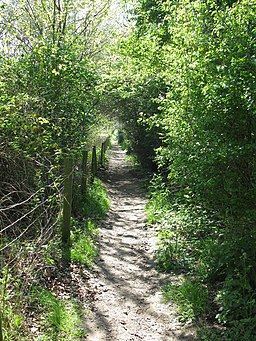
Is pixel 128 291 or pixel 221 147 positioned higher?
pixel 221 147

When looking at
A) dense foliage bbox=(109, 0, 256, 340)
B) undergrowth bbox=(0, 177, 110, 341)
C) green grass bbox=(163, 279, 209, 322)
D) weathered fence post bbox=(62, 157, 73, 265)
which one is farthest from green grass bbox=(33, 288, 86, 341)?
dense foliage bbox=(109, 0, 256, 340)

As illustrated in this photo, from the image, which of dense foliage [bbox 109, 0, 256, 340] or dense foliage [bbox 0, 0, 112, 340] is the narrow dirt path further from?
dense foliage [bbox 109, 0, 256, 340]

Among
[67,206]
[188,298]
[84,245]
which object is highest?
[67,206]

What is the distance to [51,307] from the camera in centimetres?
436

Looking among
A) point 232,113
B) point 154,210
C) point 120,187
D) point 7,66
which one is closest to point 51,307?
point 232,113

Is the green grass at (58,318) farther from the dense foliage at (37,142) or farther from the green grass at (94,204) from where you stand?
the green grass at (94,204)

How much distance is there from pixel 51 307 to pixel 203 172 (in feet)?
8.49

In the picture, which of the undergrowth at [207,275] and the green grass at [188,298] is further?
the green grass at [188,298]

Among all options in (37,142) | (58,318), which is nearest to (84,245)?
(37,142)

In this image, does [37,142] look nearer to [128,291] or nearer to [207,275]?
[128,291]

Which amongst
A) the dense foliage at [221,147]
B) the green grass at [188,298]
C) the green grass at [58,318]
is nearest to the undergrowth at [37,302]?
the green grass at [58,318]

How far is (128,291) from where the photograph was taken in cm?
557

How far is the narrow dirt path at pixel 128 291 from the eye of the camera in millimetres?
4414

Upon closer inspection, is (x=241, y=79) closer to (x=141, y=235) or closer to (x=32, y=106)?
(x=32, y=106)
